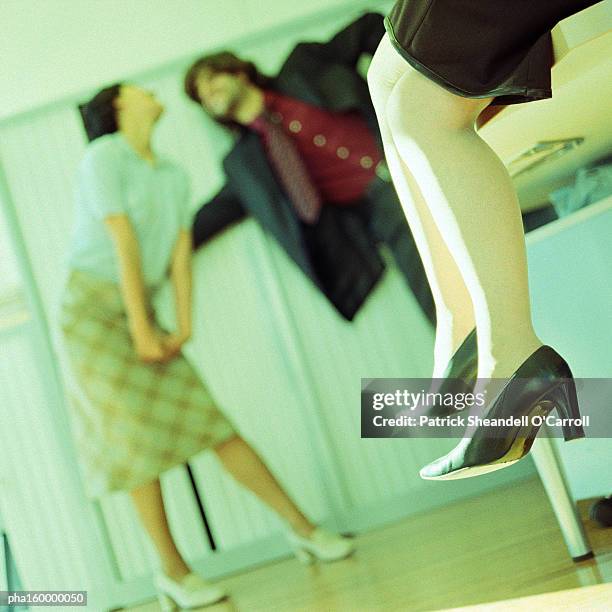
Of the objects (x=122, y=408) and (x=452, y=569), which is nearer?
(x=452, y=569)

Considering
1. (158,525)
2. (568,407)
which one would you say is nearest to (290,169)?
(158,525)

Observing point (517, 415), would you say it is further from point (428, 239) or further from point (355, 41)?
point (355, 41)

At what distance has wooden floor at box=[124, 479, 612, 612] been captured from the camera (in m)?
1.13

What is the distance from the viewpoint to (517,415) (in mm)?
748

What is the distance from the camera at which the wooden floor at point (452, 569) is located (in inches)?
44.6

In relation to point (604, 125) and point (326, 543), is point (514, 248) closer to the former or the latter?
point (604, 125)

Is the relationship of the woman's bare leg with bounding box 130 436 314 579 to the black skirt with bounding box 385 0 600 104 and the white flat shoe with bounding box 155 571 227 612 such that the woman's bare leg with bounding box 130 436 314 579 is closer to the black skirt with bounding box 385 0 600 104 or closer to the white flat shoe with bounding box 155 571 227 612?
the white flat shoe with bounding box 155 571 227 612

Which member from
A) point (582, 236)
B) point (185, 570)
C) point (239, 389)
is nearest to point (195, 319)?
point (239, 389)

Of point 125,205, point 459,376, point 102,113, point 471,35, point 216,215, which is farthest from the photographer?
point 216,215

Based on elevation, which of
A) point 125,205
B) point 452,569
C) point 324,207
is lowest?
point 452,569

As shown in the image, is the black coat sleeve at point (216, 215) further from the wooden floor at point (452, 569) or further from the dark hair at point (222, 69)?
the wooden floor at point (452, 569)

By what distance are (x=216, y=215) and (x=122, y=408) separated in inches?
27.0

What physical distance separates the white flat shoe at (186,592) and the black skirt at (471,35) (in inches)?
59.5

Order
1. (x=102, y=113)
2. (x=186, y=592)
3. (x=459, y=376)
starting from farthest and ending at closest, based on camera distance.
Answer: (x=102, y=113), (x=186, y=592), (x=459, y=376)
